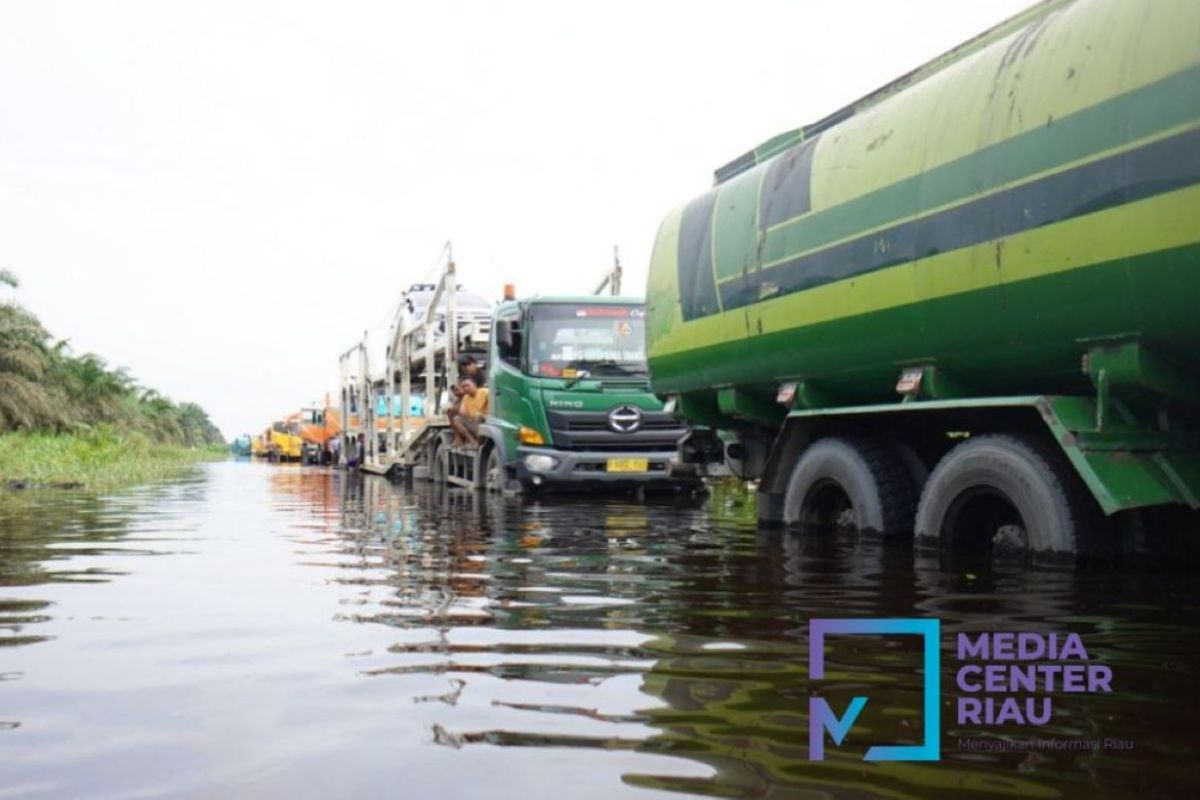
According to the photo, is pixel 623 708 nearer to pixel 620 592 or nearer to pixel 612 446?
pixel 620 592

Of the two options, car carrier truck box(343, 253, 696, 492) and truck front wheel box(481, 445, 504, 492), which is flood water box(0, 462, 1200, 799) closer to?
car carrier truck box(343, 253, 696, 492)

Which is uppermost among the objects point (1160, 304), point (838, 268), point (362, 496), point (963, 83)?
point (963, 83)

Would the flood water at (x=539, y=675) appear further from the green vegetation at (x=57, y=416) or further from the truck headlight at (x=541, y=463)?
the green vegetation at (x=57, y=416)

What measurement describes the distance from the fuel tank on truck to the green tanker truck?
1 centimetres

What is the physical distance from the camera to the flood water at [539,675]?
8.26 feet

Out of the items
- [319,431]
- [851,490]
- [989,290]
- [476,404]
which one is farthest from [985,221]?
[319,431]

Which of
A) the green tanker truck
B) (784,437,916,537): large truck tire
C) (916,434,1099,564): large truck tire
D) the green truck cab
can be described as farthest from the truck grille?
(916,434,1099,564): large truck tire

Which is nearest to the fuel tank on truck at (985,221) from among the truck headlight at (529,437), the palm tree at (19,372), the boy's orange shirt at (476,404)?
the truck headlight at (529,437)

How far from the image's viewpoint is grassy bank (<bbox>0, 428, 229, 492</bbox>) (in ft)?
59.6

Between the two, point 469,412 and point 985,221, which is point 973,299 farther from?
point 469,412

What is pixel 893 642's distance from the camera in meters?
4.03

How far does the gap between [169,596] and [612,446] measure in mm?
8894

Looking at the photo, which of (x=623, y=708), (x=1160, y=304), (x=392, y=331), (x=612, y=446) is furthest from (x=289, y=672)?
(x=392, y=331)

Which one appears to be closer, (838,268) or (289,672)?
(289,672)
